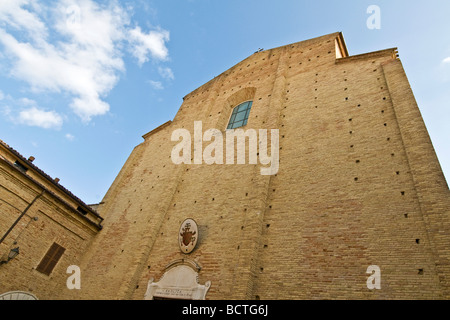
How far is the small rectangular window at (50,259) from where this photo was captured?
9.73m

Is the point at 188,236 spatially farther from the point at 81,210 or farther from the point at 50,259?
the point at 81,210

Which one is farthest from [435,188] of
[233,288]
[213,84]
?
[213,84]

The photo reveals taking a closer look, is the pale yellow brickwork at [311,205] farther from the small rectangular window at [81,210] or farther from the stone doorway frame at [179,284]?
the small rectangular window at [81,210]

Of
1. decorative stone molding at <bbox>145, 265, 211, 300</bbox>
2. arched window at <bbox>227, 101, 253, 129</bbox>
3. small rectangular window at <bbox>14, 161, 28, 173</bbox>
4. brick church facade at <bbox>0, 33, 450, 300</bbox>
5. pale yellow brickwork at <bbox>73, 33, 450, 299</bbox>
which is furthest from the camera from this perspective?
arched window at <bbox>227, 101, 253, 129</bbox>

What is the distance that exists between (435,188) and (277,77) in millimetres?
7180

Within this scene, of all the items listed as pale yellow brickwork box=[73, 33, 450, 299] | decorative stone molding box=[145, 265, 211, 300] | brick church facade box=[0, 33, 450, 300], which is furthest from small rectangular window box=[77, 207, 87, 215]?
decorative stone molding box=[145, 265, 211, 300]

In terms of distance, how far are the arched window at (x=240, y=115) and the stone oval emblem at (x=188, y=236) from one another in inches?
186

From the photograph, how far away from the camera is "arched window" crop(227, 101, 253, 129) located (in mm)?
11125

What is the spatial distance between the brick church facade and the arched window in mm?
75

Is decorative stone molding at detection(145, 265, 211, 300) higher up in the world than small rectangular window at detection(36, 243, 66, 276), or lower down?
lower down

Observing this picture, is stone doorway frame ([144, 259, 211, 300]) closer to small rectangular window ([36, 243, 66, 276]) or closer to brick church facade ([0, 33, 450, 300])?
brick church facade ([0, 33, 450, 300])

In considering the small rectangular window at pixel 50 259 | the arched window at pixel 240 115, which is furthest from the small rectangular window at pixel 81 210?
the arched window at pixel 240 115

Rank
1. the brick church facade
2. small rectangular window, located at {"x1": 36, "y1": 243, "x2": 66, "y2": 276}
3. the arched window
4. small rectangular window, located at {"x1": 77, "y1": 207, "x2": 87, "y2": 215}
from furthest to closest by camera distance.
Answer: small rectangular window, located at {"x1": 77, "y1": 207, "x2": 87, "y2": 215} < the arched window < small rectangular window, located at {"x1": 36, "y1": 243, "x2": 66, "y2": 276} < the brick church facade

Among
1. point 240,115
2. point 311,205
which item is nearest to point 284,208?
point 311,205
